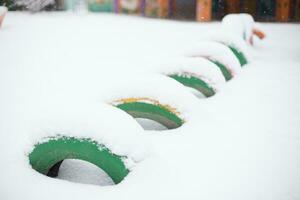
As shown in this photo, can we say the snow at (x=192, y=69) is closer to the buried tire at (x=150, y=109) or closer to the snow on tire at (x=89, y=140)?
the buried tire at (x=150, y=109)

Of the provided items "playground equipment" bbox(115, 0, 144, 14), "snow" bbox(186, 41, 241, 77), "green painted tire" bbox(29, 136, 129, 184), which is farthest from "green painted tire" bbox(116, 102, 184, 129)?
"playground equipment" bbox(115, 0, 144, 14)

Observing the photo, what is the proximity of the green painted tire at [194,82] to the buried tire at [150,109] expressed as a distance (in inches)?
36.2

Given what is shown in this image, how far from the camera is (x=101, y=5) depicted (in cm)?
1467

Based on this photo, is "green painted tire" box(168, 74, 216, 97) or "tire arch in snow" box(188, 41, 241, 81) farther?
"tire arch in snow" box(188, 41, 241, 81)

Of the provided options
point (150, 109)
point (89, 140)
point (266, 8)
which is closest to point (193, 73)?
point (150, 109)

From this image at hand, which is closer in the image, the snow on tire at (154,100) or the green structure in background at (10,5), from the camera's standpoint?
the snow on tire at (154,100)

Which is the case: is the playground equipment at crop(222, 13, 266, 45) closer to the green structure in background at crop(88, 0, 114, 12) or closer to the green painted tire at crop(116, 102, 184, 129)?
the green painted tire at crop(116, 102, 184, 129)

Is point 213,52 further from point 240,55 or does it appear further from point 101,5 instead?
point 101,5

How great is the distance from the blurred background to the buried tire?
10.5m

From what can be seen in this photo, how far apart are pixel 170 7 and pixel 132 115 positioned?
12.3 metres

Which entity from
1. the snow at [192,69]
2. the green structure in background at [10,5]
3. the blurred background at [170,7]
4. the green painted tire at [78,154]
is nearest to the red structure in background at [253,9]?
the blurred background at [170,7]

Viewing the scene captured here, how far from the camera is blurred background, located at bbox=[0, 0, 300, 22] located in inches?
517

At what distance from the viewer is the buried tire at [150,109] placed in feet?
9.13

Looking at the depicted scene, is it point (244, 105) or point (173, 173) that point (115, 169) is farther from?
point (244, 105)
